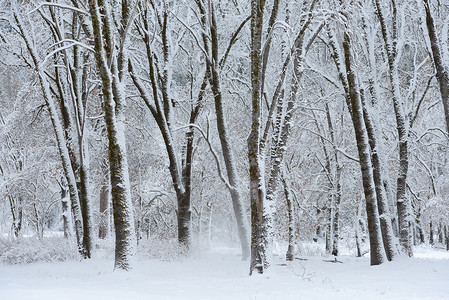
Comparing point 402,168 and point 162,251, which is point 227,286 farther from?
point 402,168

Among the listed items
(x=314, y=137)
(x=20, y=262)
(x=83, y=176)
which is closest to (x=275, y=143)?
(x=83, y=176)

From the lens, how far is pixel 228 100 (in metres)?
18.3

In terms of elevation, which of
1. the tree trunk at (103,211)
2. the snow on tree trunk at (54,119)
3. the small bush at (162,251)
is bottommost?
the small bush at (162,251)

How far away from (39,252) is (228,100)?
10436 mm

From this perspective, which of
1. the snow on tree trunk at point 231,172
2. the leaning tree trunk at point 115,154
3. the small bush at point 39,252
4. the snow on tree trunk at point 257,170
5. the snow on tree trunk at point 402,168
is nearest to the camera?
the snow on tree trunk at point 257,170

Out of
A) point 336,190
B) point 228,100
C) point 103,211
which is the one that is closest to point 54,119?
point 228,100

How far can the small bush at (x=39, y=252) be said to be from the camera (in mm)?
12477

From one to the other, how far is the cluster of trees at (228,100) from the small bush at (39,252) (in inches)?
25.5

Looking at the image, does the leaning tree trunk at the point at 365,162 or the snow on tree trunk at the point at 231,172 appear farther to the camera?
the snow on tree trunk at the point at 231,172

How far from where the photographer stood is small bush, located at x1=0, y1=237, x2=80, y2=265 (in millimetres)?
12477

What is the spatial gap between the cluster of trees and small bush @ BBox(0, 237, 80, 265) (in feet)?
2.12

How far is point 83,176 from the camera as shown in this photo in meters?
12.3

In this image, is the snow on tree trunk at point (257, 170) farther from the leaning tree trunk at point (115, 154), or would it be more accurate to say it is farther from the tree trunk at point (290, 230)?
the tree trunk at point (290, 230)

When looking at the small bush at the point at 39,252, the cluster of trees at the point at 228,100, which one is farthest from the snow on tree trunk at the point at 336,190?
the small bush at the point at 39,252
